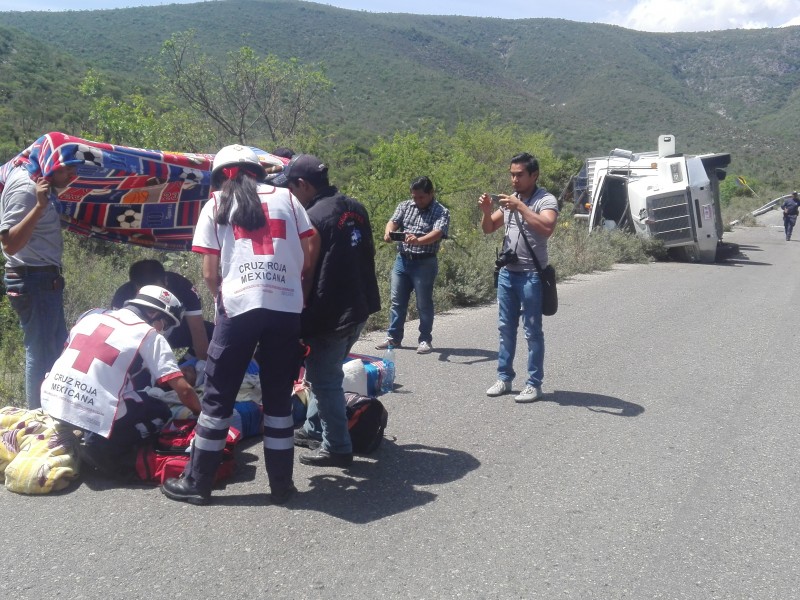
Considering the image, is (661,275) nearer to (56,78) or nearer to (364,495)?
(364,495)

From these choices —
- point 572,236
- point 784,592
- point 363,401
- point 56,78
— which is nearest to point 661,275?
point 572,236

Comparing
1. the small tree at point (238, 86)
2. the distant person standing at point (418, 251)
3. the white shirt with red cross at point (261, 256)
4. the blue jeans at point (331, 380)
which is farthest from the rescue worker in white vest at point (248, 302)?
the small tree at point (238, 86)

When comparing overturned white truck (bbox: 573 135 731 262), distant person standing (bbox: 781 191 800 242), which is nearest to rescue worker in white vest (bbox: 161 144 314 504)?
overturned white truck (bbox: 573 135 731 262)

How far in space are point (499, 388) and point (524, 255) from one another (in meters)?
1.13

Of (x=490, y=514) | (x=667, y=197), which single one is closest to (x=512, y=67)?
(x=667, y=197)

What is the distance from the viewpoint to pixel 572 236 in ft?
61.4

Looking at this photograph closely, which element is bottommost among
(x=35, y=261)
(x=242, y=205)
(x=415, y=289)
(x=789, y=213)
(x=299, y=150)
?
(x=415, y=289)

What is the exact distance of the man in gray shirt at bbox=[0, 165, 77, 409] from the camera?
208 inches

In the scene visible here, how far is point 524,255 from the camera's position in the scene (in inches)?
260

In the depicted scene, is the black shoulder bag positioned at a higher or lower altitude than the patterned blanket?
lower

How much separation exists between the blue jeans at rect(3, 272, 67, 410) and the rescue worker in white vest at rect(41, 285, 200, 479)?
0.77 metres

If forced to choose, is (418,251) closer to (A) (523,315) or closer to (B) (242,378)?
(A) (523,315)

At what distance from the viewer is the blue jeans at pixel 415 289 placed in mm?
8511

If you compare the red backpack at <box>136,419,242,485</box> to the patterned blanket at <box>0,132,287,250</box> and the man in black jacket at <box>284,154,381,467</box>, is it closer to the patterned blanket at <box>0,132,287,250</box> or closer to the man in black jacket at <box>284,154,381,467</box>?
the man in black jacket at <box>284,154,381,467</box>
